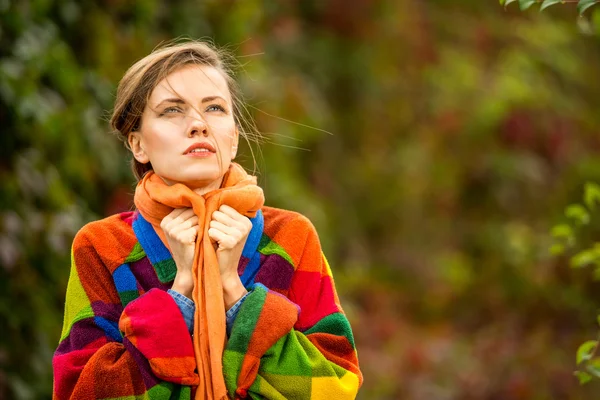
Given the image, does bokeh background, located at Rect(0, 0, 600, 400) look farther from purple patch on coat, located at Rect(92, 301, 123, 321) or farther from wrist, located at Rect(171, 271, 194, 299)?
wrist, located at Rect(171, 271, 194, 299)

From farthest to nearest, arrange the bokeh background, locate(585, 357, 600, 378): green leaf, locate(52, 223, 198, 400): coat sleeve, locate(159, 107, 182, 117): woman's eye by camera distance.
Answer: the bokeh background → locate(585, 357, 600, 378): green leaf → locate(159, 107, 182, 117): woman's eye → locate(52, 223, 198, 400): coat sleeve

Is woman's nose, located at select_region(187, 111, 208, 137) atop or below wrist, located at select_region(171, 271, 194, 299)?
atop

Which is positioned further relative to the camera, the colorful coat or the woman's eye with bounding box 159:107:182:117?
the woman's eye with bounding box 159:107:182:117

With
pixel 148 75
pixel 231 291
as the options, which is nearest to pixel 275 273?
pixel 231 291

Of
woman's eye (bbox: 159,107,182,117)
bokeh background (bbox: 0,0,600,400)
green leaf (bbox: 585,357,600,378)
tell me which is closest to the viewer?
woman's eye (bbox: 159,107,182,117)

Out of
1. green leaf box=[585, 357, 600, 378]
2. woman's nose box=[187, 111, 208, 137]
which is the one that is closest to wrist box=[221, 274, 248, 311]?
woman's nose box=[187, 111, 208, 137]

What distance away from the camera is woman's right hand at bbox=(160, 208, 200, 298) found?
6.97 ft

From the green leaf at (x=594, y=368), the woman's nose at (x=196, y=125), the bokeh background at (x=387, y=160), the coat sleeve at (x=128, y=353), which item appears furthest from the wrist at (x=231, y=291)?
the bokeh background at (x=387, y=160)

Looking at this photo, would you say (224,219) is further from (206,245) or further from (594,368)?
(594,368)

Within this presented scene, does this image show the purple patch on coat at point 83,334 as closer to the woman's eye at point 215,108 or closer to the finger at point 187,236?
the finger at point 187,236

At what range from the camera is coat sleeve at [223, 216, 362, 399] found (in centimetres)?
210

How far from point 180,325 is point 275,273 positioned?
10.5 inches

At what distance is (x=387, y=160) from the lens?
10.3 metres

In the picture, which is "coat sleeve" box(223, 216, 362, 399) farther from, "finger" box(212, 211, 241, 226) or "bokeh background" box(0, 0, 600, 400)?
"bokeh background" box(0, 0, 600, 400)
